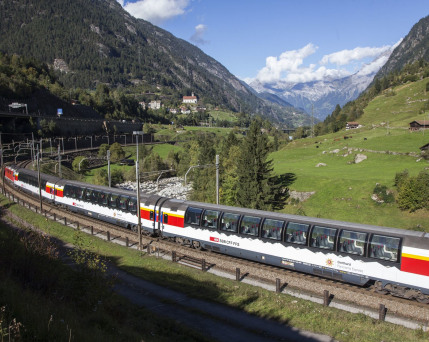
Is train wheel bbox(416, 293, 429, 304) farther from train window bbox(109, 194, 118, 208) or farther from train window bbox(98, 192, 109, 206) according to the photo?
train window bbox(98, 192, 109, 206)

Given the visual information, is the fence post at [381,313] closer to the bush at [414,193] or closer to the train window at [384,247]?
the train window at [384,247]

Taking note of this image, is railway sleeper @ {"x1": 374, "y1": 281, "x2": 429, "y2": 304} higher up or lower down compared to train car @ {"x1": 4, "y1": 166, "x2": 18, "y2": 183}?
lower down

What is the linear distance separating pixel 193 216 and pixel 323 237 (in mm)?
10344

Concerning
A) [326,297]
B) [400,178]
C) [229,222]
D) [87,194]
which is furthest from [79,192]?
[400,178]

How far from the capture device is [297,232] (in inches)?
824

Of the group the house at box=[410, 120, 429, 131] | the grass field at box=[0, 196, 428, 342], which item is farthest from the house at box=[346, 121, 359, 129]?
the grass field at box=[0, 196, 428, 342]

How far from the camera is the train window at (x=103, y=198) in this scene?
35156 millimetres

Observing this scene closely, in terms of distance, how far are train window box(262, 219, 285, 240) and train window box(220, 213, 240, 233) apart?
2.24m

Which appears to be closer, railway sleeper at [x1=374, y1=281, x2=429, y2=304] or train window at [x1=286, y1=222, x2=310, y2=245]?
railway sleeper at [x1=374, y1=281, x2=429, y2=304]

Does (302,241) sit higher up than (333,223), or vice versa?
(333,223)

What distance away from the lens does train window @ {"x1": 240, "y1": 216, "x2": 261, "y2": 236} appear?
74.3 ft

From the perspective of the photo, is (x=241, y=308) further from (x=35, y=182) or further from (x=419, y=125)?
(x=419, y=125)

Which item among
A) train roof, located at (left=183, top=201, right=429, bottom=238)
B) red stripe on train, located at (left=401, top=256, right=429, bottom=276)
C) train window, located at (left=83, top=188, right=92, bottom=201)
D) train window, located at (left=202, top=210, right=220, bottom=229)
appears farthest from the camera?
train window, located at (left=83, top=188, right=92, bottom=201)

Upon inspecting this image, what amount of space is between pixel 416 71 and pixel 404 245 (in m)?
213
